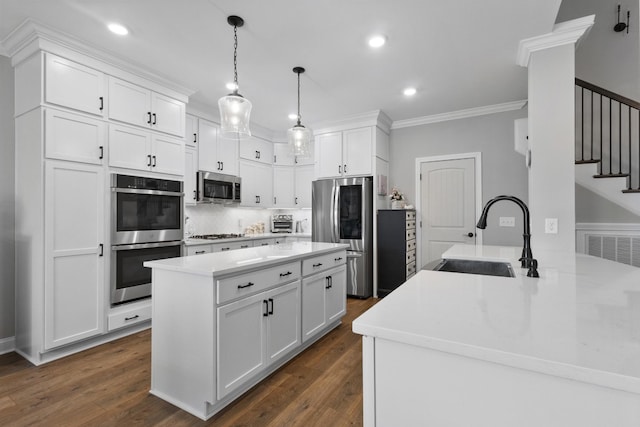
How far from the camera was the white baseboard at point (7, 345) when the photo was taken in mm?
2669

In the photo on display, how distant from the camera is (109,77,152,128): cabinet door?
114 inches

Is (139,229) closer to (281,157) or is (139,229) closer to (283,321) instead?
(283,321)

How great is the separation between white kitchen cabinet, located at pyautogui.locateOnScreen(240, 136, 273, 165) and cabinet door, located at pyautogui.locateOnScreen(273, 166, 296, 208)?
0.25 meters

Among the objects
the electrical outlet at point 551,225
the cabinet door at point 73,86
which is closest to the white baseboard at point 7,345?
the cabinet door at point 73,86

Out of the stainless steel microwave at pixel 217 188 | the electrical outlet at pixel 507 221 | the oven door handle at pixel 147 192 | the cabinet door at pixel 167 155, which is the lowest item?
the electrical outlet at pixel 507 221

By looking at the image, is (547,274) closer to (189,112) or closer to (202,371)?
(202,371)

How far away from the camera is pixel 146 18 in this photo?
231cm

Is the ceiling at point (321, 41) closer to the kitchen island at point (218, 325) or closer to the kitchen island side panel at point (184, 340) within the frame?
the kitchen island at point (218, 325)

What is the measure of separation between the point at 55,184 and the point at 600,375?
3373 mm

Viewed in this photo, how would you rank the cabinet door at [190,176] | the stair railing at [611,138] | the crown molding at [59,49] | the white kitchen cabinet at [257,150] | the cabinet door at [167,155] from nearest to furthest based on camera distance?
the crown molding at [59,49], the cabinet door at [167,155], the stair railing at [611,138], the cabinet door at [190,176], the white kitchen cabinet at [257,150]

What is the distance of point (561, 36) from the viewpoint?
2410 millimetres

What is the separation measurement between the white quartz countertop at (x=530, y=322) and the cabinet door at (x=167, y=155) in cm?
302

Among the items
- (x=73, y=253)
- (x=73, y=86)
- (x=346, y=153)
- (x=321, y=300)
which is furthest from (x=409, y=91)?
(x=73, y=253)

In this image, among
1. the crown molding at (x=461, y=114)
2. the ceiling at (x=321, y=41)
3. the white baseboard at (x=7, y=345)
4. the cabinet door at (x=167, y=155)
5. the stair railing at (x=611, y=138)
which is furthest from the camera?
the crown molding at (x=461, y=114)
